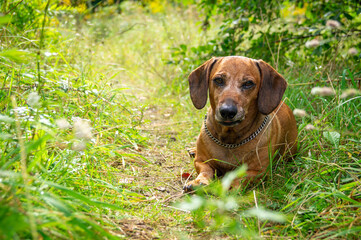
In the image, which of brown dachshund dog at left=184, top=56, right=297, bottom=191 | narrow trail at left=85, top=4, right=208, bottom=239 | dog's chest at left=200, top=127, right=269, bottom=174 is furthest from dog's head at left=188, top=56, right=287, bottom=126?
narrow trail at left=85, top=4, right=208, bottom=239

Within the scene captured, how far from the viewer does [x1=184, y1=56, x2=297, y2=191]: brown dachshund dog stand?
2.91m

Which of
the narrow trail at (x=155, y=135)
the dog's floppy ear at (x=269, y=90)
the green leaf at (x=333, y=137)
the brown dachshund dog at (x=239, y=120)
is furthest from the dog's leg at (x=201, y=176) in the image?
the green leaf at (x=333, y=137)

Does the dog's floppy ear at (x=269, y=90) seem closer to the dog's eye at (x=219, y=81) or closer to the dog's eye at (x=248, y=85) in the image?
the dog's eye at (x=248, y=85)

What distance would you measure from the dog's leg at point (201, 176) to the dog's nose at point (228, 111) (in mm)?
491

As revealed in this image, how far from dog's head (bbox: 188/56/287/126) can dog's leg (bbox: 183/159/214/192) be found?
1.38 feet

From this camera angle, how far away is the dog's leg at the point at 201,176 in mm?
2734

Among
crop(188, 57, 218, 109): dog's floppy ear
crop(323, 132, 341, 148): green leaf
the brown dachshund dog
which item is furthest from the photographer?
crop(188, 57, 218, 109): dog's floppy ear

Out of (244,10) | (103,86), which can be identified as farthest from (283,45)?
(103,86)

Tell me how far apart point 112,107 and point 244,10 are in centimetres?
223

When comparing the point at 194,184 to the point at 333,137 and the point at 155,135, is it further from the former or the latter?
the point at 155,135

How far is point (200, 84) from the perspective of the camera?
3262mm

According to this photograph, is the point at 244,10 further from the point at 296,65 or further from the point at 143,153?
the point at 143,153

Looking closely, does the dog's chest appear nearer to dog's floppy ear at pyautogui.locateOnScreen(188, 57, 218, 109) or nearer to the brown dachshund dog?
the brown dachshund dog

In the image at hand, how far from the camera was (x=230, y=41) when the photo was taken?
493 centimetres
